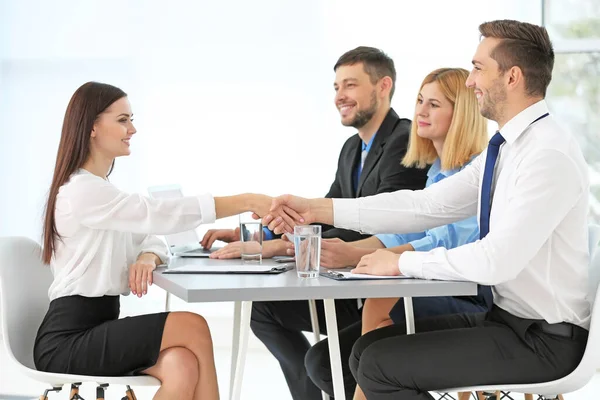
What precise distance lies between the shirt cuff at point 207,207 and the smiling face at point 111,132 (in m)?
0.31

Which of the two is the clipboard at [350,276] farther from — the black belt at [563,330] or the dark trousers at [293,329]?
the dark trousers at [293,329]

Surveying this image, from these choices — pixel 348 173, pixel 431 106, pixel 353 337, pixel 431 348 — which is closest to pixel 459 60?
pixel 348 173

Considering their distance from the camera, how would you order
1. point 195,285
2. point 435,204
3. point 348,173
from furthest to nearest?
point 348,173 < point 435,204 < point 195,285

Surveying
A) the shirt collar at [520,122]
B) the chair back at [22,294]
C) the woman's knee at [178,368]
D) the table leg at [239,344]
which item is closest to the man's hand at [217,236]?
the table leg at [239,344]

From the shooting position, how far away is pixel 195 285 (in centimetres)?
185

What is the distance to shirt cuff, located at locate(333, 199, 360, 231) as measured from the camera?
2564 millimetres

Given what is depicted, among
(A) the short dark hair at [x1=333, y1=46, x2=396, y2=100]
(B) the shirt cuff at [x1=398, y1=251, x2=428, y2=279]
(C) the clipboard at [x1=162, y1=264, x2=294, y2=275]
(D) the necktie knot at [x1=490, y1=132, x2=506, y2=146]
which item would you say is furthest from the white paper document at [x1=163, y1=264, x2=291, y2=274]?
(A) the short dark hair at [x1=333, y1=46, x2=396, y2=100]

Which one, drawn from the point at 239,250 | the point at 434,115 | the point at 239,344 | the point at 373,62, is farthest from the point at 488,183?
the point at 373,62

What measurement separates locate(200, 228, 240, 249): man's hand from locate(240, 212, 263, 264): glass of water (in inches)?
21.2

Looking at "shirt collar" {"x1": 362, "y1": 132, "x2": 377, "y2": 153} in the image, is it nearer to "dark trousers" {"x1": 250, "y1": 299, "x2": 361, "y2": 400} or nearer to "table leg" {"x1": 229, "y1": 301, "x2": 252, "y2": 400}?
"dark trousers" {"x1": 250, "y1": 299, "x2": 361, "y2": 400}

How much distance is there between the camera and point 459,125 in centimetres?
280

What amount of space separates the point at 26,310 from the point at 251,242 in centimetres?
69

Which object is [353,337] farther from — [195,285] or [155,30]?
[155,30]

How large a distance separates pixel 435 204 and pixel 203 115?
3447 mm
